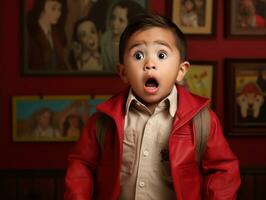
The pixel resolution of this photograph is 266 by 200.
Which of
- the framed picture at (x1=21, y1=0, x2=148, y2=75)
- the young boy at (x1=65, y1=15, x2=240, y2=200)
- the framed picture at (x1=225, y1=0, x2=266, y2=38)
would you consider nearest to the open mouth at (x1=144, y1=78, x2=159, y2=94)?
the young boy at (x1=65, y1=15, x2=240, y2=200)

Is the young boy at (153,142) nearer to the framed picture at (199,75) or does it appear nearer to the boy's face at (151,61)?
the boy's face at (151,61)

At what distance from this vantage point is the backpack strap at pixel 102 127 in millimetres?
1360

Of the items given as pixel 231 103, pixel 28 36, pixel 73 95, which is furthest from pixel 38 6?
pixel 231 103

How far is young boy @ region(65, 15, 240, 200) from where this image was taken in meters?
1.27

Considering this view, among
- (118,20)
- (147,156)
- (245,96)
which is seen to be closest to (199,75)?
(245,96)

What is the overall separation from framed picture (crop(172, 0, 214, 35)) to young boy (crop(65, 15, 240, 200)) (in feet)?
1.93

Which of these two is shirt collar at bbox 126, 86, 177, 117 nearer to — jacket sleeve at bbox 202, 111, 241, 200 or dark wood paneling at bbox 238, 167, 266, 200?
jacket sleeve at bbox 202, 111, 241, 200

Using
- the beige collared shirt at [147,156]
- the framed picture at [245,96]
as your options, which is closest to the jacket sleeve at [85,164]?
the beige collared shirt at [147,156]

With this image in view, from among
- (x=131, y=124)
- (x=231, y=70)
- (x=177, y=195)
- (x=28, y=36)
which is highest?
(x=28, y=36)

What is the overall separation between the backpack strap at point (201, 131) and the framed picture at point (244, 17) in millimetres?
713

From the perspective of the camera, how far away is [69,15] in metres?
1.90

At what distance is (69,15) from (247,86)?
0.81 metres

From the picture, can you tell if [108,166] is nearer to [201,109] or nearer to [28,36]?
[201,109]

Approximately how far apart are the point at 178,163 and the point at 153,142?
0.31 ft
